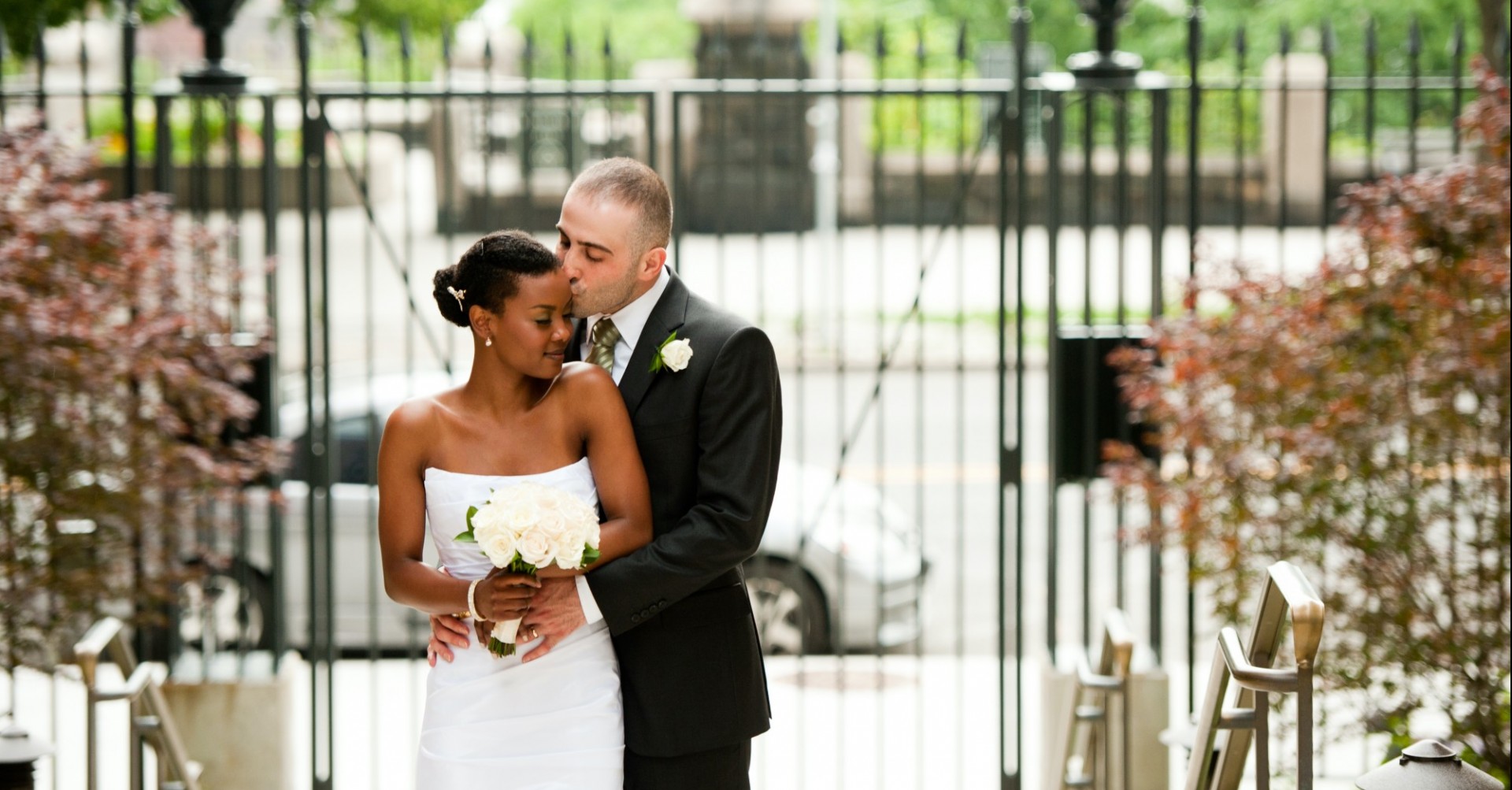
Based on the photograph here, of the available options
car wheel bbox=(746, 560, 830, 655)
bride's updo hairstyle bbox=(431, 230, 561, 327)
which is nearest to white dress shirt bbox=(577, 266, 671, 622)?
bride's updo hairstyle bbox=(431, 230, 561, 327)

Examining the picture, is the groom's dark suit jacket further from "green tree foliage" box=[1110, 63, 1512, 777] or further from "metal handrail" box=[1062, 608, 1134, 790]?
"green tree foliage" box=[1110, 63, 1512, 777]

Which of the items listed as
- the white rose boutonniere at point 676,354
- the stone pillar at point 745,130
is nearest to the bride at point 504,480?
the white rose boutonniere at point 676,354

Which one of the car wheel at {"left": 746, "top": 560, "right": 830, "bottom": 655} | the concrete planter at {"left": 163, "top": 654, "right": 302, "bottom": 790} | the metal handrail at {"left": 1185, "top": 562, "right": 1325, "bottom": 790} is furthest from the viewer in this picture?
the car wheel at {"left": 746, "top": 560, "right": 830, "bottom": 655}

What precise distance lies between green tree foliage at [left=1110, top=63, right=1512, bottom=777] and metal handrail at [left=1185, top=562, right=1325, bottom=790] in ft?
4.97

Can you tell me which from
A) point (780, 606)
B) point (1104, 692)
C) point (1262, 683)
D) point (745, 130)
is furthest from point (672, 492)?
point (745, 130)

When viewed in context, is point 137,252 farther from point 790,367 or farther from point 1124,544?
point 790,367

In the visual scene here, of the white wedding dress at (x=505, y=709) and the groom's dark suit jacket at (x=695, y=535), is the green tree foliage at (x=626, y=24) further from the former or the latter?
the white wedding dress at (x=505, y=709)

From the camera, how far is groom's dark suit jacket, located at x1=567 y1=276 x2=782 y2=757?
315 centimetres

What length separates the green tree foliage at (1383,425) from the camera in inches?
194

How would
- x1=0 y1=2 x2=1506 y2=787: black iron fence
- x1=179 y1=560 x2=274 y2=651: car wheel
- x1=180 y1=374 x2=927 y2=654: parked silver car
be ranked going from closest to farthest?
x1=0 y1=2 x2=1506 y2=787: black iron fence → x1=179 y1=560 x2=274 y2=651: car wheel → x1=180 y1=374 x2=927 y2=654: parked silver car

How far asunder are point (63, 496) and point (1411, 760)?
4.13 metres

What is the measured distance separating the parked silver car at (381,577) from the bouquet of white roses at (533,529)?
403cm

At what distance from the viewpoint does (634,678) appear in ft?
10.8

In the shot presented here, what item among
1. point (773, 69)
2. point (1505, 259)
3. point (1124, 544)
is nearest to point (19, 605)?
point (1124, 544)
